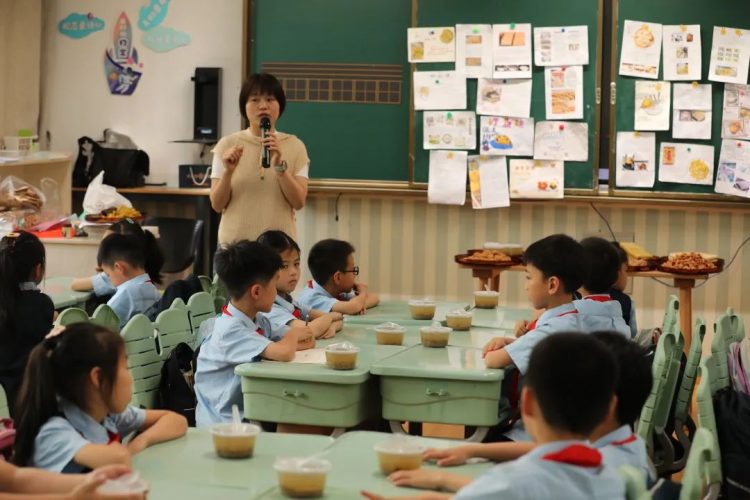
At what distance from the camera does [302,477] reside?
7.39 feet

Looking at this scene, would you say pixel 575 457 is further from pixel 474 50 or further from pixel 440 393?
pixel 474 50

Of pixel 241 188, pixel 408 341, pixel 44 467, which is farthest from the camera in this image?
pixel 241 188

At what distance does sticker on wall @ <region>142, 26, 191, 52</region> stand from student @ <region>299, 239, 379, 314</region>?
3660 millimetres

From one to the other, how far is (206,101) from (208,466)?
5.97m

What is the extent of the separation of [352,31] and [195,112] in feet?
4.32

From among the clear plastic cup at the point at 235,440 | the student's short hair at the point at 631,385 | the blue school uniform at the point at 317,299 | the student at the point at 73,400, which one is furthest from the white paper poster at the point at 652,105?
the student at the point at 73,400

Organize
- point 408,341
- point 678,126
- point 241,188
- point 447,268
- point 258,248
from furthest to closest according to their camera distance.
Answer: point 447,268 < point 678,126 < point 241,188 < point 408,341 < point 258,248

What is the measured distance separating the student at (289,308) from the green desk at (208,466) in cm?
135

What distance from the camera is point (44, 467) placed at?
241 cm

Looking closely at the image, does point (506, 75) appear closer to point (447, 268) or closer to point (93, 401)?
point (447, 268)

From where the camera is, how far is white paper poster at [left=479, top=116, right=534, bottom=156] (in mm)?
7500

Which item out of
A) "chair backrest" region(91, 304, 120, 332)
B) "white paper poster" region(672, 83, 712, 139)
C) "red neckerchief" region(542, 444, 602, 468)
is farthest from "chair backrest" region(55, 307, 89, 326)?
"white paper poster" region(672, 83, 712, 139)

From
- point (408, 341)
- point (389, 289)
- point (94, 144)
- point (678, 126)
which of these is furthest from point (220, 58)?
point (408, 341)

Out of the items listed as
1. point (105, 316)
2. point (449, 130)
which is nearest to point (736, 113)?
point (449, 130)
